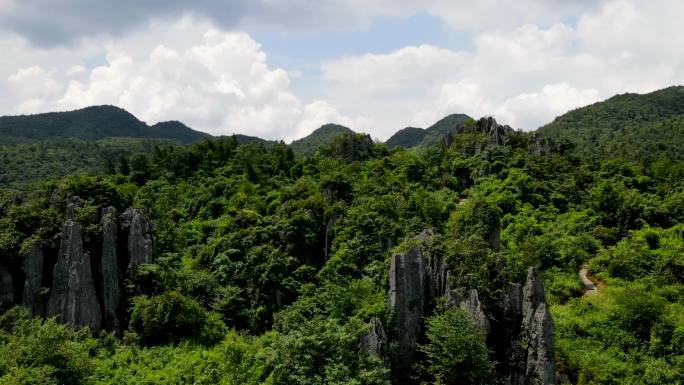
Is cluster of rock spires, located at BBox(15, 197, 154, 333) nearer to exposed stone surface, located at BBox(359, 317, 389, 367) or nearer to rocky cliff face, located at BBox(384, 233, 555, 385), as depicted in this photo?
exposed stone surface, located at BBox(359, 317, 389, 367)

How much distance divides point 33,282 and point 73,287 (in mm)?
3017

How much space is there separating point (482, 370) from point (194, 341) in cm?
1730

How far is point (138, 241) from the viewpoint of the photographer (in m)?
34.5

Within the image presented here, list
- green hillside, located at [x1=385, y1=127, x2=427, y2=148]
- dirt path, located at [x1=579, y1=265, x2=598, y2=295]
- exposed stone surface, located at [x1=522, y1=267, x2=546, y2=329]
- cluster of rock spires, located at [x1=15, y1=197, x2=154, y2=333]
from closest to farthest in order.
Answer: exposed stone surface, located at [x1=522, y1=267, x2=546, y2=329] → cluster of rock spires, located at [x1=15, y1=197, x2=154, y2=333] → dirt path, located at [x1=579, y1=265, x2=598, y2=295] → green hillside, located at [x1=385, y1=127, x2=427, y2=148]

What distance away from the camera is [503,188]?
55.1 meters

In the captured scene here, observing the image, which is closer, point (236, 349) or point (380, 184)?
point (236, 349)

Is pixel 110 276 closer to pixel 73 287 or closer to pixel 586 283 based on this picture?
pixel 73 287

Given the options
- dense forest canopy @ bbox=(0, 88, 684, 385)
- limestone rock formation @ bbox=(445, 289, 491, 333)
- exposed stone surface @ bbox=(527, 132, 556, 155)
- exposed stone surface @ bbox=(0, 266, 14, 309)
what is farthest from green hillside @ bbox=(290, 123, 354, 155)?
limestone rock formation @ bbox=(445, 289, 491, 333)

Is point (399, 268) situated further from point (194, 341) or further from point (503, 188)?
point (503, 188)

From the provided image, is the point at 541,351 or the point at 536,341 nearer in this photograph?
the point at 541,351

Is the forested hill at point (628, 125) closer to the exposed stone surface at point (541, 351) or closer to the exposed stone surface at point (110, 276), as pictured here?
the exposed stone surface at point (541, 351)

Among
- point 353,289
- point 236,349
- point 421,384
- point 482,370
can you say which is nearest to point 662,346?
point 482,370

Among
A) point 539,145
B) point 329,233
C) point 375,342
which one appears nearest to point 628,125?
point 539,145

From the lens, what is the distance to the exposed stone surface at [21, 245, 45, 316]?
32125 mm
